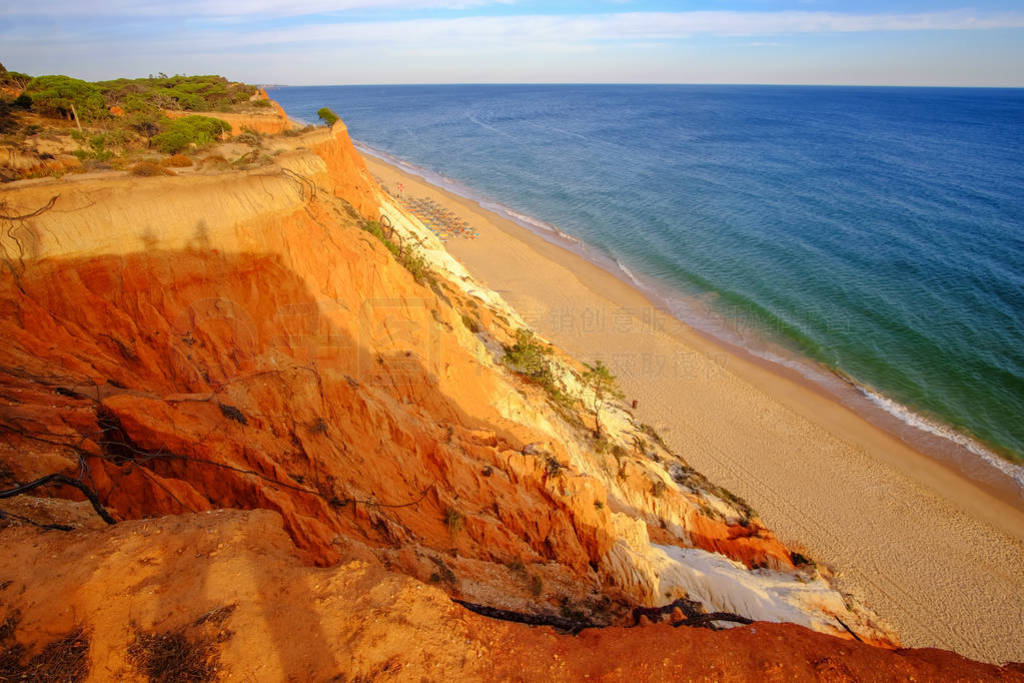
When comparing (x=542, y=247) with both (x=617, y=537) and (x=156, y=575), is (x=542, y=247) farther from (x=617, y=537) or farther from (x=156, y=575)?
(x=156, y=575)

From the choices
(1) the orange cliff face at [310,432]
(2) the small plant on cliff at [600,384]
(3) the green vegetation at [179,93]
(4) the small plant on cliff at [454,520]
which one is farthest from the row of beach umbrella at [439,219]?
(4) the small plant on cliff at [454,520]

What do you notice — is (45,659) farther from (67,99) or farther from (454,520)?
(67,99)

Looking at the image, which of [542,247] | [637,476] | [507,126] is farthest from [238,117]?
[507,126]

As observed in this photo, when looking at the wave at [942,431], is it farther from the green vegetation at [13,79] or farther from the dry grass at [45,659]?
the green vegetation at [13,79]

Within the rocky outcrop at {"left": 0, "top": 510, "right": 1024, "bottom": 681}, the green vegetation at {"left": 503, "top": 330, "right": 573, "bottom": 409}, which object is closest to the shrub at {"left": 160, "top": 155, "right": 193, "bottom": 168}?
the green vegetation at {"left": 503, "top": 330, "right": 573, "bottom": 409}

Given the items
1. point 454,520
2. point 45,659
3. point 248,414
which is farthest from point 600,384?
point 45,659
